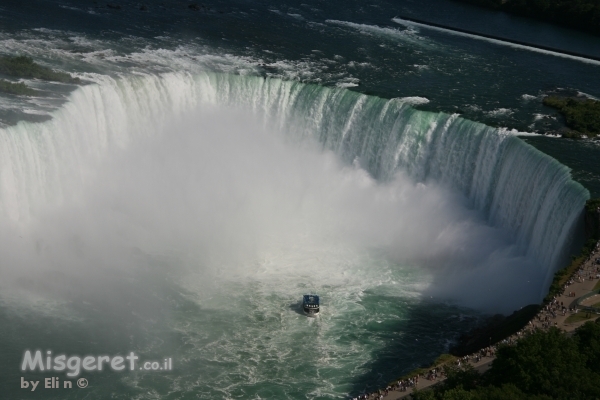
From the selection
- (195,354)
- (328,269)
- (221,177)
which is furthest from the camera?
(221,177)

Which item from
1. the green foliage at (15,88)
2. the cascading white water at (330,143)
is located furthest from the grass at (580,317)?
the green foliage at (15,88)

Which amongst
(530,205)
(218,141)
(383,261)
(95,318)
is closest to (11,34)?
(218,141)

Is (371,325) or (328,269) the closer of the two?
(371,325)

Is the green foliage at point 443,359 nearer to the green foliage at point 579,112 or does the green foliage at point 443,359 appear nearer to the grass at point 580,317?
the grass at point 580,317

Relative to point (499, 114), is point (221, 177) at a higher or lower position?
lower

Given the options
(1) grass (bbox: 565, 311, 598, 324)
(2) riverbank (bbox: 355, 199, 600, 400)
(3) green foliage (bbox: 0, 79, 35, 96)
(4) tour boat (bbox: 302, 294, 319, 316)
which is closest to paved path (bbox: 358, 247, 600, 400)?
(2) riverbank (bbox: 355, 199, 600, 400)

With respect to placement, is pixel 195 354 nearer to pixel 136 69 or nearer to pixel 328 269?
pixel 328 269

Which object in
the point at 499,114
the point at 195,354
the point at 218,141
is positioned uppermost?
the point at 499,114
